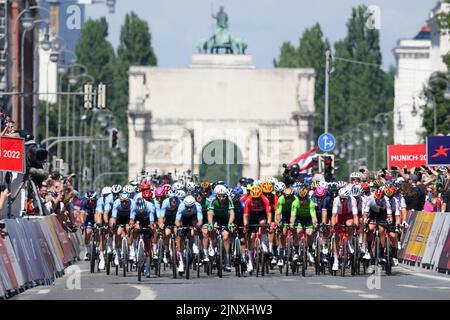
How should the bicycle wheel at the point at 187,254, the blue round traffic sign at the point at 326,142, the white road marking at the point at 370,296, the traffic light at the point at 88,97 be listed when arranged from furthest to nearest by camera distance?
the traffic light at the point at 88,97 → the blue round traffic sign at the point at 326,142 → the bicycle wheel at the point at 187,254 → the white road marking at the point at 370,296

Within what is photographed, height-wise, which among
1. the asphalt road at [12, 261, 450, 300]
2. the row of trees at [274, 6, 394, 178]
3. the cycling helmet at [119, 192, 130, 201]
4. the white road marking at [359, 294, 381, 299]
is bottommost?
the asphalt road at [12, 261, 450, 300]

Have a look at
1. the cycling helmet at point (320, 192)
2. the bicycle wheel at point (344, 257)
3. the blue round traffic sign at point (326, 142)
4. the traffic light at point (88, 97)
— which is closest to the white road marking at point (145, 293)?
the bicycle wheel at point (344, 257)

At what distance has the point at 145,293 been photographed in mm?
28078

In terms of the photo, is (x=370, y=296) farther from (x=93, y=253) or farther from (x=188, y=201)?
(x=93, y=253)

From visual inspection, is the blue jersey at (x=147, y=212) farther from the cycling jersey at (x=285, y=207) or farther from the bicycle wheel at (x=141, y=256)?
the cycling jersey at (x=285, y=207)

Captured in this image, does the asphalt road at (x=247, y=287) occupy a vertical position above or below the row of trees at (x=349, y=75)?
below

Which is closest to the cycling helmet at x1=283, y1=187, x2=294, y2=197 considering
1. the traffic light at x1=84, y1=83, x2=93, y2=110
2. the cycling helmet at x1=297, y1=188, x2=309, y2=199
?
the cycling helmet at x1=297, y1=188, x2=309, y2=199

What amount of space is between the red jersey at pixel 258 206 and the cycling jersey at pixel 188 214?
1.05 m

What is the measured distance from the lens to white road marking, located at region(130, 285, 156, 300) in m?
26.5

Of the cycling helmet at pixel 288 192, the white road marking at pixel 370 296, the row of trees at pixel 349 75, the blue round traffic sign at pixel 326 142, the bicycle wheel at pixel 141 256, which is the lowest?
the white road marking at pixel 370 296

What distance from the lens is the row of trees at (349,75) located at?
15325cm

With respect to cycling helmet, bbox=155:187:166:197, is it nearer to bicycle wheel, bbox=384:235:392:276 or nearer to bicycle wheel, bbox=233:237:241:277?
bicycle wheel, bbox=233:237:241:277
